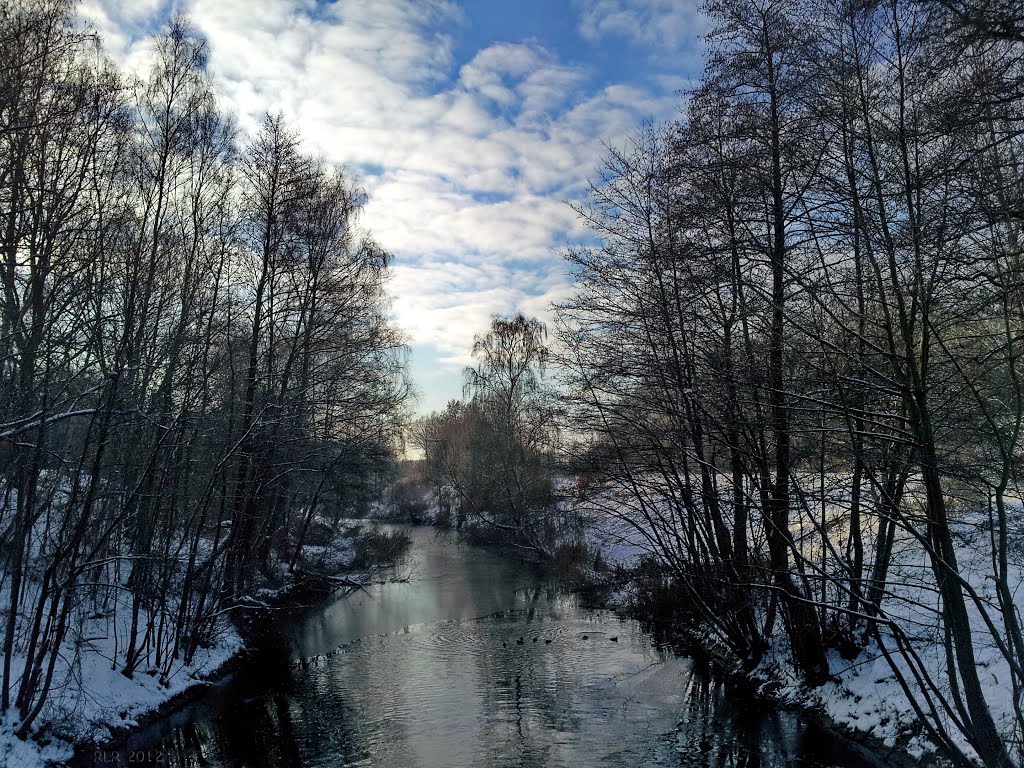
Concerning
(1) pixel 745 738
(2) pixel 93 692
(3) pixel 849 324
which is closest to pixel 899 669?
(1) pixel 745 738

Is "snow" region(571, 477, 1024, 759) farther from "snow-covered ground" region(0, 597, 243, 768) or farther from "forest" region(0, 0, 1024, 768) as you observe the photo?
"snow-covered ground" region(0, 597, 243, 768)

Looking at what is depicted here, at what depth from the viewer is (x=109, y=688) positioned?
10.1 m

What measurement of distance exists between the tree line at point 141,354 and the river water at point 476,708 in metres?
2.00

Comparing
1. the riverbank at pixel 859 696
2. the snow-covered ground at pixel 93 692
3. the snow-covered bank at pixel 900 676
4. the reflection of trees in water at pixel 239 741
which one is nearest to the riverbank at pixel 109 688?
the snow-covered ground at pixel 93 692

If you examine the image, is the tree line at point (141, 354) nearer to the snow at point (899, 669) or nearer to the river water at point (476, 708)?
the river water at point (476, 708)

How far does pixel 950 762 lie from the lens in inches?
281

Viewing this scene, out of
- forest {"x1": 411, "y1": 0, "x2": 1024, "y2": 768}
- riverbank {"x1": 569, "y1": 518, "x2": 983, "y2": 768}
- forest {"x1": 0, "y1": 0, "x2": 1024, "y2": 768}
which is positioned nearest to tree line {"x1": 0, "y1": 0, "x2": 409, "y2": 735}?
forest {"x1": 0, "y1": 0, "x2": 1024, "y2": 768}

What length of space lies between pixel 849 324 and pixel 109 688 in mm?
11382

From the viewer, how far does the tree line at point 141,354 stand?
773cm

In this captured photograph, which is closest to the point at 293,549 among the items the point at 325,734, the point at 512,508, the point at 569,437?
the point at 512,508

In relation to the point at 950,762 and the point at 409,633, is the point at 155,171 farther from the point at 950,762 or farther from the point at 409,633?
the point at 950,762

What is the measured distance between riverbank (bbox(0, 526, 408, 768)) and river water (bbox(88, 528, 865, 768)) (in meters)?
0.36

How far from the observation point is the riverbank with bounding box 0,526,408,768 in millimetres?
8148

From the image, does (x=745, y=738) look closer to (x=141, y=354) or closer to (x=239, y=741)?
(x=239, y=741)
